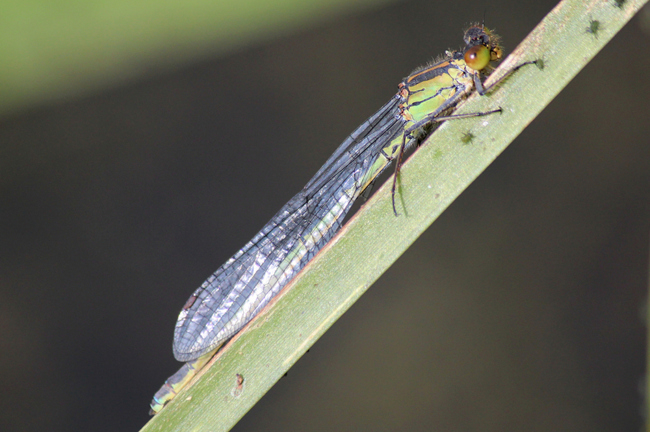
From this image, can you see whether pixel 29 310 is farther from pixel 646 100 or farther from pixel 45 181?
pixel 646 100

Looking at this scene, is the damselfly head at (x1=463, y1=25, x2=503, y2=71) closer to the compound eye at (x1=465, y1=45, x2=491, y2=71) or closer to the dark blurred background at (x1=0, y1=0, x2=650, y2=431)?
the compound eye at (x1=465, y1=45, x2=491, y2=71)

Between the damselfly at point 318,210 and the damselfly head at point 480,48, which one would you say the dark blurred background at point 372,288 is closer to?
the damselfly at point 318,210

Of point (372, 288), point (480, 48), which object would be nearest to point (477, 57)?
point (480, 48)

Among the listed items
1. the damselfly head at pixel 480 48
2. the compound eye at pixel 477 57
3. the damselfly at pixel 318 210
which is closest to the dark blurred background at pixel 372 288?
the damselfly at pixel 318 210

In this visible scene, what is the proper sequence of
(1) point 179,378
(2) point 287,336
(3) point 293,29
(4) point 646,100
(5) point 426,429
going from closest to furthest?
(2) point 287,336 → (1) point 179,378 → (5) point 426,429 → (4) point 646,100 → (3) point 293,29

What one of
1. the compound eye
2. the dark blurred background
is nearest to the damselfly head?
the compound eye

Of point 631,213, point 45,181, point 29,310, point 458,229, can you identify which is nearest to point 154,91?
point 45,181

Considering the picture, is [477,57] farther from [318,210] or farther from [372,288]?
[372,288]

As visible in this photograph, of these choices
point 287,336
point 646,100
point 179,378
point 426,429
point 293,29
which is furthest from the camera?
point 293,29
